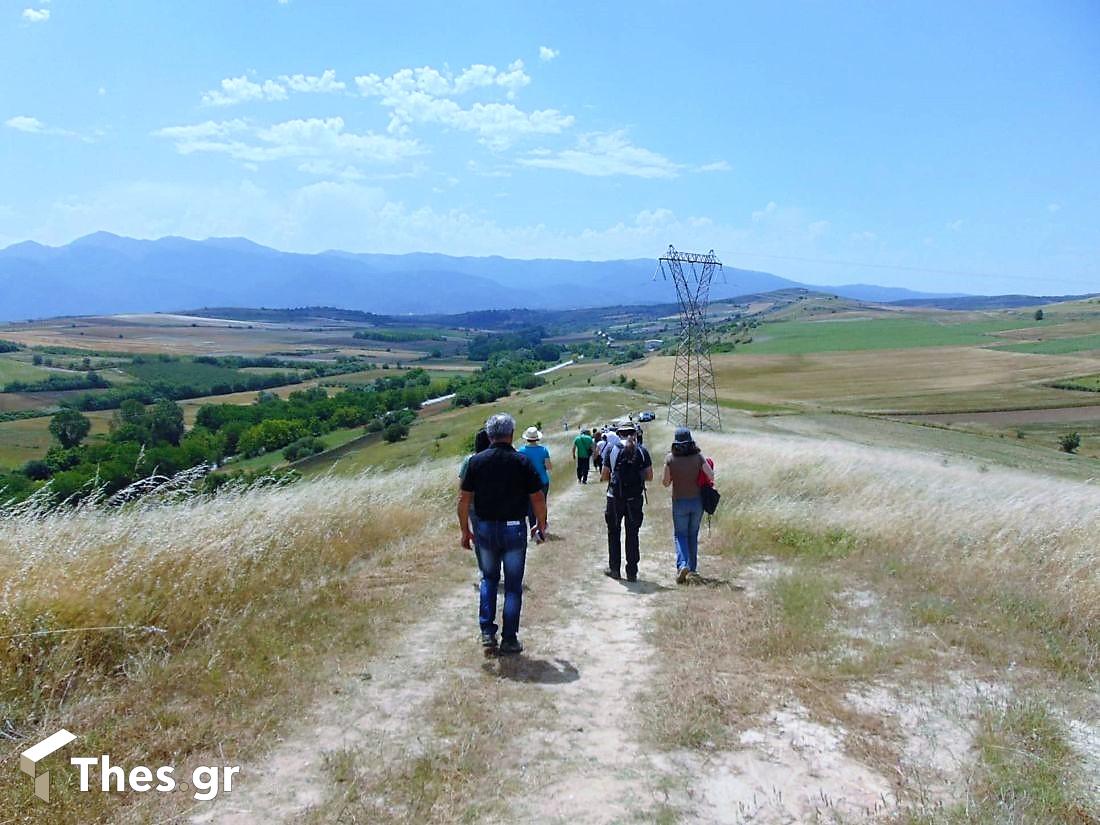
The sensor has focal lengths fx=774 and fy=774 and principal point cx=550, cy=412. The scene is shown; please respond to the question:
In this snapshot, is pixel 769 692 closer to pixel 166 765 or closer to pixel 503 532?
pixel 503 532

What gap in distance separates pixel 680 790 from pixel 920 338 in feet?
481

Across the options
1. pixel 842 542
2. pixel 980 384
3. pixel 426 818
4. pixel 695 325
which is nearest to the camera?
pixel 426 818

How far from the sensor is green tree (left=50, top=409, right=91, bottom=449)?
7781cm

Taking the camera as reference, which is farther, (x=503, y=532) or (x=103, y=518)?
(x=103, y=518)

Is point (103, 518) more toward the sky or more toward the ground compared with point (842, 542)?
more toward the sky

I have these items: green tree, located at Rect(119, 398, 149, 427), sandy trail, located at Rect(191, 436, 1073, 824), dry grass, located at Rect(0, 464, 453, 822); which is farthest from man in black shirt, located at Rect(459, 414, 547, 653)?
green tree, located at Rect(119, 398, 149, 427)

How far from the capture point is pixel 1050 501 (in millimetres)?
11062

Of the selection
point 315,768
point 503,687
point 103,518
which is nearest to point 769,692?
point 503,687

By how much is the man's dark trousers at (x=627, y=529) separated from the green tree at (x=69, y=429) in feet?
267

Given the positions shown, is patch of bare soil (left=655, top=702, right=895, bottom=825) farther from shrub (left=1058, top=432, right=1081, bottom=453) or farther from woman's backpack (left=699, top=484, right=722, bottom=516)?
shrub (left=1058, top=432, right=1081, bottom=453)

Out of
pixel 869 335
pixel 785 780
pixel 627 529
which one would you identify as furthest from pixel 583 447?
pixel 869 335

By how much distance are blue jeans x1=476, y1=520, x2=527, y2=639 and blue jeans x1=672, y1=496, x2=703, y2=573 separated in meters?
3.29

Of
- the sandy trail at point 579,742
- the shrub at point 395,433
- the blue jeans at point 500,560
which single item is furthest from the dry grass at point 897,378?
the sandy trail at point 579,742

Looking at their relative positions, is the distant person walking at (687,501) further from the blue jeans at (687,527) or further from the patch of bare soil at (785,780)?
the patch of bare soil at (785,780)
